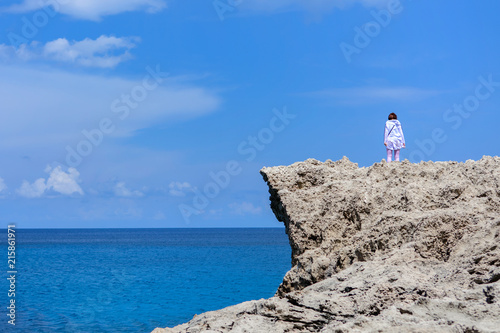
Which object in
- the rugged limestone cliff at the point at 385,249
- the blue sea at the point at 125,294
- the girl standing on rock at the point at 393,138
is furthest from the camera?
the blue sea at the point at 125,294

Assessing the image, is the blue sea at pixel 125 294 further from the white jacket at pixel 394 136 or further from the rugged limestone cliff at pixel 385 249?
the rugged limestone cliff at pixel 385 249

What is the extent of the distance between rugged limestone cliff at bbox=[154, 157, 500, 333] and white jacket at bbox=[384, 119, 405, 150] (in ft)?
9.10

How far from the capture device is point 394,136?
12.5 metres

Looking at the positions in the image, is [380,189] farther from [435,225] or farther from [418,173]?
[435,225]

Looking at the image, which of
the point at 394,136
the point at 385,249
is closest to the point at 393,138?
the point at 394,136

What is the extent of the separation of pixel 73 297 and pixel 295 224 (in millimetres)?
22805

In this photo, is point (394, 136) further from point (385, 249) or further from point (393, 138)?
point (385, 249)

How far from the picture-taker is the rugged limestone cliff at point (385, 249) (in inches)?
204

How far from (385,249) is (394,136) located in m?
5.70

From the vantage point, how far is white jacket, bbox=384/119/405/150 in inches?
494

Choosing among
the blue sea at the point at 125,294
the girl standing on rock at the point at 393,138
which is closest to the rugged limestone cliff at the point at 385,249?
the girl standing on rock at the point at 393,138

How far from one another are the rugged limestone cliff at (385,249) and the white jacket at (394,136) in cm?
277

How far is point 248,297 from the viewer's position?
26484 mm

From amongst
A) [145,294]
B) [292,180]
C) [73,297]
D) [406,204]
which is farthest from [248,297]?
[406,204]
